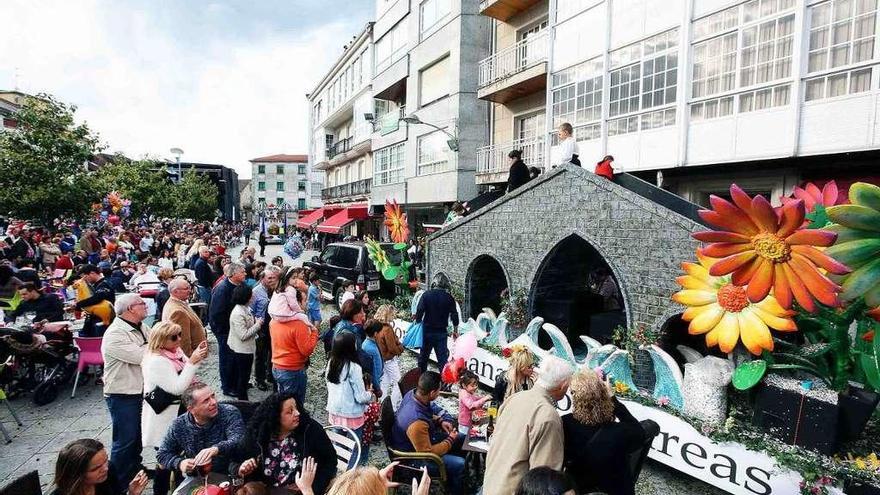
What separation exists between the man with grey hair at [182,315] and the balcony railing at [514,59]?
11.0 meters

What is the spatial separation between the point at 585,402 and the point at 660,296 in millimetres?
3126

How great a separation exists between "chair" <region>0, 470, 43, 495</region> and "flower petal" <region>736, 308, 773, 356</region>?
567 centimetres

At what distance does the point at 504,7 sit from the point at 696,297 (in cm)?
1295

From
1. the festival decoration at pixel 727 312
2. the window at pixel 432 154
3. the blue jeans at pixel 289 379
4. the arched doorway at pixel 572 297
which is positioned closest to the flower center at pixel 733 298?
the festival decoration at pixel 727 312

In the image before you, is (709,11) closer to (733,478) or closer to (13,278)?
(733,478)

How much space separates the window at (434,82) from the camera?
17828 millimetres

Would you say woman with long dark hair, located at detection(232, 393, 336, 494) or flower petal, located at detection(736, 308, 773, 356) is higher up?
flower petal, located at detection(736, 308, 773, 356)

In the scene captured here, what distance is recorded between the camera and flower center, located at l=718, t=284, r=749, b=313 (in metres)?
4.51

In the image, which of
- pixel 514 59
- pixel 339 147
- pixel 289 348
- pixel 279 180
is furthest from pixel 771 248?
pixel 279 180

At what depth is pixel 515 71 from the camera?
14430 mm

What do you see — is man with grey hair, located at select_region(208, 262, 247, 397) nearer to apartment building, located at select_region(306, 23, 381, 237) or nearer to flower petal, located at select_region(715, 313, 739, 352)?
flower petal, located at select_region(715, 313, 739, 352)

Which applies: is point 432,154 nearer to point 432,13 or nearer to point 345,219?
point 432,13

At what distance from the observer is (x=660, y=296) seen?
575cm

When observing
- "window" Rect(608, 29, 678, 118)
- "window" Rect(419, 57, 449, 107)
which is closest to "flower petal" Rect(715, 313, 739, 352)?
"window" Rect(608, 29, 678, 118)
